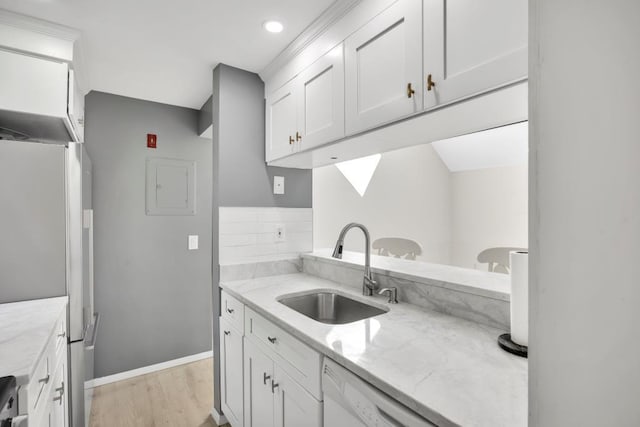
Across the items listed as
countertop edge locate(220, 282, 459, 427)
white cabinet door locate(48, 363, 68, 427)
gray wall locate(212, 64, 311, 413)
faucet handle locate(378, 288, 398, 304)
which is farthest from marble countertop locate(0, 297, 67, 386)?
faucet handle locate(378, 288, 398, 304)

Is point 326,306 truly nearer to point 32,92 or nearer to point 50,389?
point 50,389

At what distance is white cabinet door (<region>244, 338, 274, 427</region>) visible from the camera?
144 cm

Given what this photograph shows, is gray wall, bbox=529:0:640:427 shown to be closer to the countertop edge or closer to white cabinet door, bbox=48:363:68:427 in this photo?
the countertop edge

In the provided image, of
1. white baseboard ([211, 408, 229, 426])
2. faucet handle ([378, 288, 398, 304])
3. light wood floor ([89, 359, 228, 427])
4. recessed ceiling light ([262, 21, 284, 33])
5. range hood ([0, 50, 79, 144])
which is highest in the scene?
recessed ceiling light ([262, 21, 284, 33])

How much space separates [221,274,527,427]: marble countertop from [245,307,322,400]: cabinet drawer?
0.05 m

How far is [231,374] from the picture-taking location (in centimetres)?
187

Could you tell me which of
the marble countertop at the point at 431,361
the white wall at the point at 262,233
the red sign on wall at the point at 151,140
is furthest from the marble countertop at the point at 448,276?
the red sign on wall at the point at 151,140

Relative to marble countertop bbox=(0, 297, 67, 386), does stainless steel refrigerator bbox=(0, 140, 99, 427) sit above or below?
above

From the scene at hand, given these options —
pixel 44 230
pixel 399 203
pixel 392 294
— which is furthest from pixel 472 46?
pixel 399 203

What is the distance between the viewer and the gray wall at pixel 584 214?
0.33 metres

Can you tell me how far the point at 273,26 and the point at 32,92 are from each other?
127cm

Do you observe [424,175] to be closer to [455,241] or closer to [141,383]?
[455,241]

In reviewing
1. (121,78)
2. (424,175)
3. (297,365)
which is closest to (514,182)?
(424,175)

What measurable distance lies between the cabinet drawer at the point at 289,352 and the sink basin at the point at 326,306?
211 millimetres
